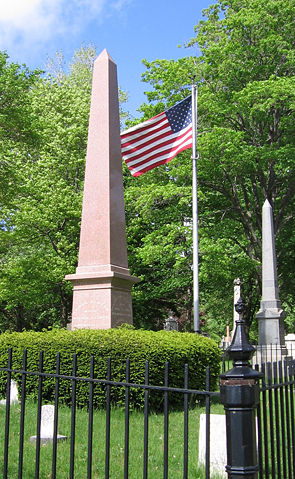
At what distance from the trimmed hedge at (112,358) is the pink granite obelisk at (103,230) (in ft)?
3.51

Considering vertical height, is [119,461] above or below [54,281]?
below

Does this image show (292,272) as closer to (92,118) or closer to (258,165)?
(258,165)

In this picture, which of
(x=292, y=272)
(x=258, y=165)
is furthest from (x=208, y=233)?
(x=292, y=272)

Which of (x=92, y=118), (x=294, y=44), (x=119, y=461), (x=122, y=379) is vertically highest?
(x=294, y=44)

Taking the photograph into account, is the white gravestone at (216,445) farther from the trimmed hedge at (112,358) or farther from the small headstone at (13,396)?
the small headstone at (13,396)

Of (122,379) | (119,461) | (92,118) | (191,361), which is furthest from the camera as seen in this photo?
(92,118)

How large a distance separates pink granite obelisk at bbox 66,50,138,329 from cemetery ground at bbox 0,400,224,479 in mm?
2412

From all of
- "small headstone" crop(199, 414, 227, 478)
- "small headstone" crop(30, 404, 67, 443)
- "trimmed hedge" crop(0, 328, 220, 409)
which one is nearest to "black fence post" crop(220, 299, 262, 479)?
"small headstone" crop(199, 414, 227, 478)

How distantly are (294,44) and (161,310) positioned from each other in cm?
1374

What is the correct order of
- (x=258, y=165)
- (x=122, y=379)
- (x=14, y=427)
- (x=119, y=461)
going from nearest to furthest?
(x=119, y=461) → (x=14, y=427) → (x=122, y=379) → (x=258, y=165)

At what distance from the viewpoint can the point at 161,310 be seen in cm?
2647

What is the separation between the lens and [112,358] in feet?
26.5

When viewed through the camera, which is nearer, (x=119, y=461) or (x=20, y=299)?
(x=119, y=461)

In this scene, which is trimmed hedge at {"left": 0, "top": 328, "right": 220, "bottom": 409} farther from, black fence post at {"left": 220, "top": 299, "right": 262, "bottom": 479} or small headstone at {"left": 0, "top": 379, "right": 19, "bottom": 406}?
black fence post at {"left": 220, "top": 299, "right": 262, "bottom": 479}
